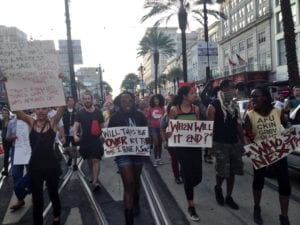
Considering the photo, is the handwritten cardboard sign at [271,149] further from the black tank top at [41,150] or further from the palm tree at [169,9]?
the palm tree at [169,9]

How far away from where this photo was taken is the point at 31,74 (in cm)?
529

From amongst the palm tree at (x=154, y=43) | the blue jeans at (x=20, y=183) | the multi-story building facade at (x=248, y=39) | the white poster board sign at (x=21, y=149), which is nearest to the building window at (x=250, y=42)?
the multi-story building facade at (x=248, y=39)

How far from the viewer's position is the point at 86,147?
764 cm

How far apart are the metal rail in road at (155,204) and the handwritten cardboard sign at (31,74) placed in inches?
78.6

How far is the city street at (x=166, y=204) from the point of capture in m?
5.64

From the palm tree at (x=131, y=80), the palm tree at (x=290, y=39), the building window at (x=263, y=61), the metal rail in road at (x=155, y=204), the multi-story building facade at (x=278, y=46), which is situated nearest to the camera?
the metal rail in road at (x=155, y=204)

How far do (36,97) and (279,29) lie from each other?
1654 inches

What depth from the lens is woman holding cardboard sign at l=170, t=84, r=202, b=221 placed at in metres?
5.64

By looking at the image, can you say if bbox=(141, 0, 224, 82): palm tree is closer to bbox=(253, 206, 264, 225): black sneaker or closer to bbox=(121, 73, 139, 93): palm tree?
bbox=(253, 206, 264, 225): black sneaker

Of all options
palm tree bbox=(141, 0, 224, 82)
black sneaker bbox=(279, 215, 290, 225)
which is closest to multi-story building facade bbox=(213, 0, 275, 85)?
palm tree bbox=(141, 0, 224, 82)

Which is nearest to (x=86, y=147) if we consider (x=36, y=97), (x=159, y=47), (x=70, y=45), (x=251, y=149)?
(x=36, y=97)

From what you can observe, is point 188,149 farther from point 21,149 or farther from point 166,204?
point 21,149

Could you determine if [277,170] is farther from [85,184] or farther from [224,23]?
[224,23]

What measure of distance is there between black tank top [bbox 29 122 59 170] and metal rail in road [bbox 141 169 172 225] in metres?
1.59
